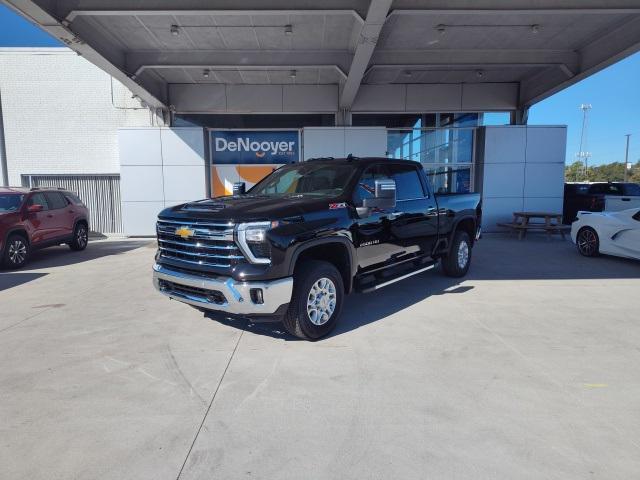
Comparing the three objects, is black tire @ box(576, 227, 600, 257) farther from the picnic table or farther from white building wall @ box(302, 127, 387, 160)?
white building wall @ box(302, 127, 387, 160)

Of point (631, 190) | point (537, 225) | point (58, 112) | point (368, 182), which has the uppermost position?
point (58, 112)

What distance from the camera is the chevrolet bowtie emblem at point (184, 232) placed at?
4316mm

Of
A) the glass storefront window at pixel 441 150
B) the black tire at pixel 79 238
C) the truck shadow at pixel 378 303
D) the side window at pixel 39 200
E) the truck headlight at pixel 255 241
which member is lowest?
the truck shadow at pixel 378 303

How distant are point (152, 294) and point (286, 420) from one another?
14.0 ft

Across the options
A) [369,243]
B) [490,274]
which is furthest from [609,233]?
[369,243]

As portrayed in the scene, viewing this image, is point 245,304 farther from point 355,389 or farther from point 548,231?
point 548,231

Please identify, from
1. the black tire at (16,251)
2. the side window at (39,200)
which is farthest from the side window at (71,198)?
the black tire at (16,251)

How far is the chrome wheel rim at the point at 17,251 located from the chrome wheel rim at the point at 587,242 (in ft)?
40.8

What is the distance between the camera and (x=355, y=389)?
3.47 meters

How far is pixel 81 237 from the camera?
447 inches

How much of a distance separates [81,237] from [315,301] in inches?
373

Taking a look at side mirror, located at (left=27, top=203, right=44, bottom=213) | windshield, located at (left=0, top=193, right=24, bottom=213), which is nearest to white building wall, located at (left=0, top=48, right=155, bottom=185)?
side mirror, located at (left=27, top=203, right=44, bottom=213)

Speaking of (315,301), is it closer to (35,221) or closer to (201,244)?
(201,244)

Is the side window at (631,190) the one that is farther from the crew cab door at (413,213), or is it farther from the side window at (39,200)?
the side window at (39,200)
